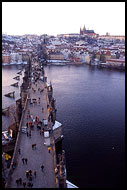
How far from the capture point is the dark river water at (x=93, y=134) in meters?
15.4

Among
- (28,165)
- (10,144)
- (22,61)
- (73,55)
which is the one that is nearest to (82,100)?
(10,144)

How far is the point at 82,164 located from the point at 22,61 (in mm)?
62870

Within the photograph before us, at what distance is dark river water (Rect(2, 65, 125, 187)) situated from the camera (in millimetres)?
15438

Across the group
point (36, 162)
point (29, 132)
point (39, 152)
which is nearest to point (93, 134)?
point (29, 132)

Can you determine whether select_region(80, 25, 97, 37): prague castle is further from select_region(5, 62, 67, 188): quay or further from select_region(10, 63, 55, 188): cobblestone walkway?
select_region(10, 63, 55, 188): cobblestone walkway

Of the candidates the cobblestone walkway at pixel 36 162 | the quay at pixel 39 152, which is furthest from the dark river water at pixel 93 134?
the cobblestone walkway at pixel 36 162

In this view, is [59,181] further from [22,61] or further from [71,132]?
[22,61]

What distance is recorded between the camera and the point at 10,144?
1617 centimetres

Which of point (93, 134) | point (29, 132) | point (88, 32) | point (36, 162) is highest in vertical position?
point (88, 32)

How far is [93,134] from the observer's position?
20844mm

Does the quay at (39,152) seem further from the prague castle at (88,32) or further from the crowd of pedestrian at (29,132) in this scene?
the prague castle at (88,32)

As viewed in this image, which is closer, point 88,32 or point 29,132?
point 29,132

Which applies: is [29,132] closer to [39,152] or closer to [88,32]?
[39,152]

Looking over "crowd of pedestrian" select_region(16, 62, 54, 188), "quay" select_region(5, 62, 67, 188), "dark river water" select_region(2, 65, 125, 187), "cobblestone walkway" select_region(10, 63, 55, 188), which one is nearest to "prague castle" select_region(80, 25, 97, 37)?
"dark river water" select_region(2, 65, 125, 187)
